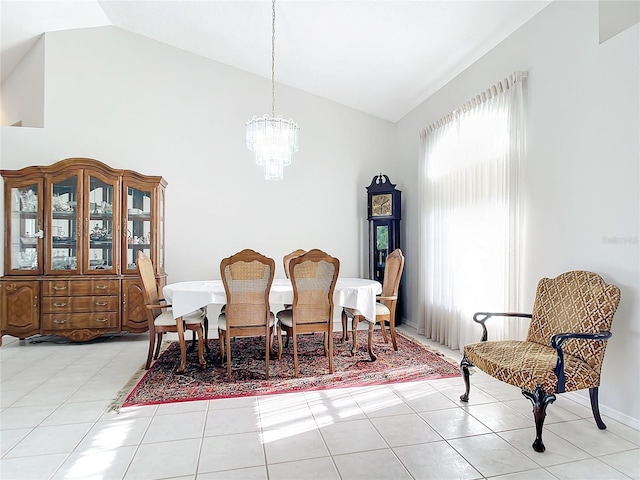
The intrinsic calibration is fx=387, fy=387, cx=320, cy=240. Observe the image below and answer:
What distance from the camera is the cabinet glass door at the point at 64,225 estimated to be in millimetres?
4328

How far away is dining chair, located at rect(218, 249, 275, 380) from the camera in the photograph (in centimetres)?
306

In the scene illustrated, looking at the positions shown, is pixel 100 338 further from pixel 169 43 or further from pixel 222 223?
pixel 169 43

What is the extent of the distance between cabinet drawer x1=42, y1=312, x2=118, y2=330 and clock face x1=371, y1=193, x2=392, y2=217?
3492 mm

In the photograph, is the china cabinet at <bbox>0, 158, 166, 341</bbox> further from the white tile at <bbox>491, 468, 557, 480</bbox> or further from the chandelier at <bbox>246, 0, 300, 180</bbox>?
the white tile at <bbox>491, 468, 557, 480</bbox>

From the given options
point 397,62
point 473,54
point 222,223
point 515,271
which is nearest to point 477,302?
point 515,271

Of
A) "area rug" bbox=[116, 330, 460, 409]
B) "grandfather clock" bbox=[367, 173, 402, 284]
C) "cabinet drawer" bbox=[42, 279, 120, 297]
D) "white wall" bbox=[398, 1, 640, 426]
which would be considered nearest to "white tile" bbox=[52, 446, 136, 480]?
"area rug" bbox=[116, 330, 460, 409]

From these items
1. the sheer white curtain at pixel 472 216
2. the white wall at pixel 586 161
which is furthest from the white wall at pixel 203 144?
the white wall at pixel 586 161

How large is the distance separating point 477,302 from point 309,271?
1692mm

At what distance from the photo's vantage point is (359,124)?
569cm

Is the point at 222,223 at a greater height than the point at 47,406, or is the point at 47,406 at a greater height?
the point at 222,223

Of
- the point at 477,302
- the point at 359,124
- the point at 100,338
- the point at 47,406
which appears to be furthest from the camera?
the point at 359,124

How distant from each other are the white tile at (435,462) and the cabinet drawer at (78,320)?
3.60 m

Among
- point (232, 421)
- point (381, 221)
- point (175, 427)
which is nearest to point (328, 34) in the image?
point (381, 221)

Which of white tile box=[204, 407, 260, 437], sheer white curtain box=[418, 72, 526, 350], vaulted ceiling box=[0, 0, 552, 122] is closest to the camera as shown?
white tile box=[204, 407, 260, 437]
